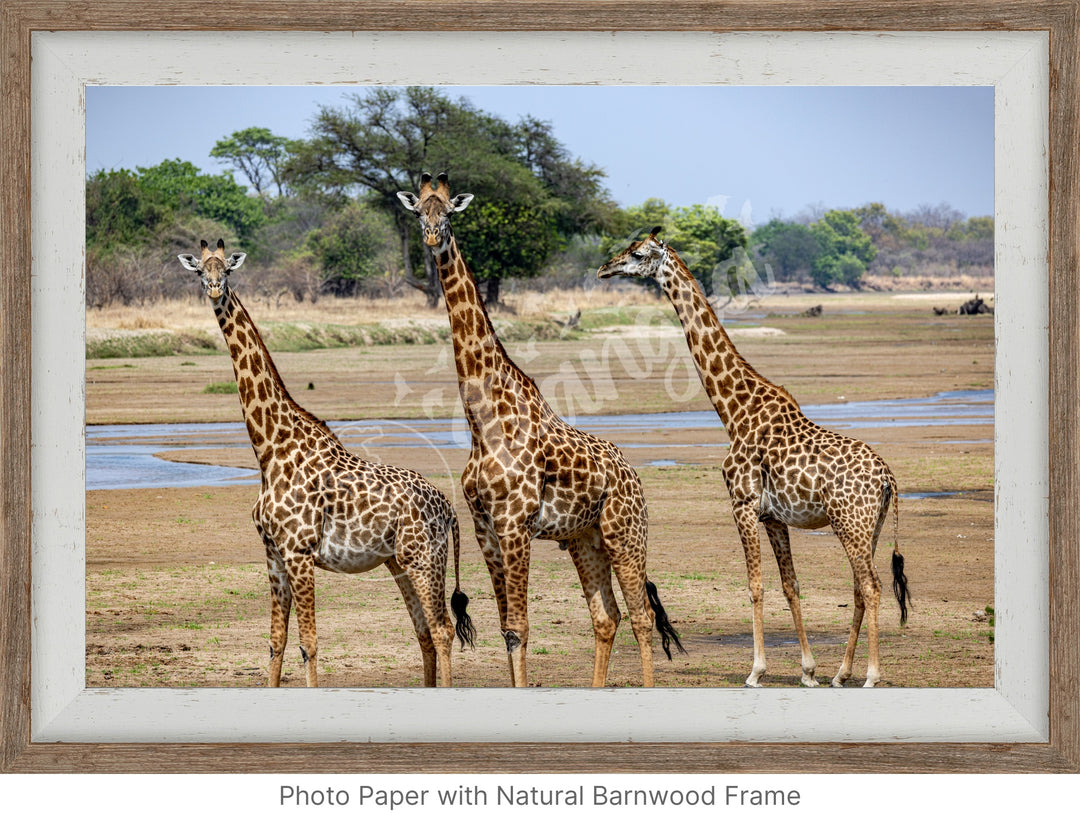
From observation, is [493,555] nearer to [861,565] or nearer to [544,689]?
[544,689]

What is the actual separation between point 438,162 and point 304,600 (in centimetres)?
2655

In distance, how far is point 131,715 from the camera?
24.0 ft

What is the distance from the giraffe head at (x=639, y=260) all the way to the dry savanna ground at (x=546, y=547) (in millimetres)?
2879

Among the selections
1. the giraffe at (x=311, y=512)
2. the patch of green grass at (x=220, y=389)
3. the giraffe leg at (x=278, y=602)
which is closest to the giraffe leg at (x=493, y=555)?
the giraffe at (x=311, y=512)

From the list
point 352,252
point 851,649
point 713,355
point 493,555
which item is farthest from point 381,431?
point 493,555

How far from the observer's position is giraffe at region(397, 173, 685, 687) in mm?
7824

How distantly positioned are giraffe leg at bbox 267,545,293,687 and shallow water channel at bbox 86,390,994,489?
948cm

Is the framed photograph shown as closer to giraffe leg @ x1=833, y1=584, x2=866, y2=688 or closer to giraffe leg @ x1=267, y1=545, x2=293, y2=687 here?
giraffe leg @ x1=267, y1=545, x2=293, y2=687

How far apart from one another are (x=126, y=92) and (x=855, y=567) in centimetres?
749

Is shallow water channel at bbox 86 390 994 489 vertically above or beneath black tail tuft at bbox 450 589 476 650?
above

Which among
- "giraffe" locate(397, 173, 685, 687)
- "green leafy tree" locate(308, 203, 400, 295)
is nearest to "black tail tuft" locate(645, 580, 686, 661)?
"giraffe" locate(397, 173, 685, 687)

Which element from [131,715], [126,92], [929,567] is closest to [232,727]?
[131,715]

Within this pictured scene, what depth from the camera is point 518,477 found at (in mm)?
7879

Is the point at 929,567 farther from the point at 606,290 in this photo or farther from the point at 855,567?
the point at 606,290
